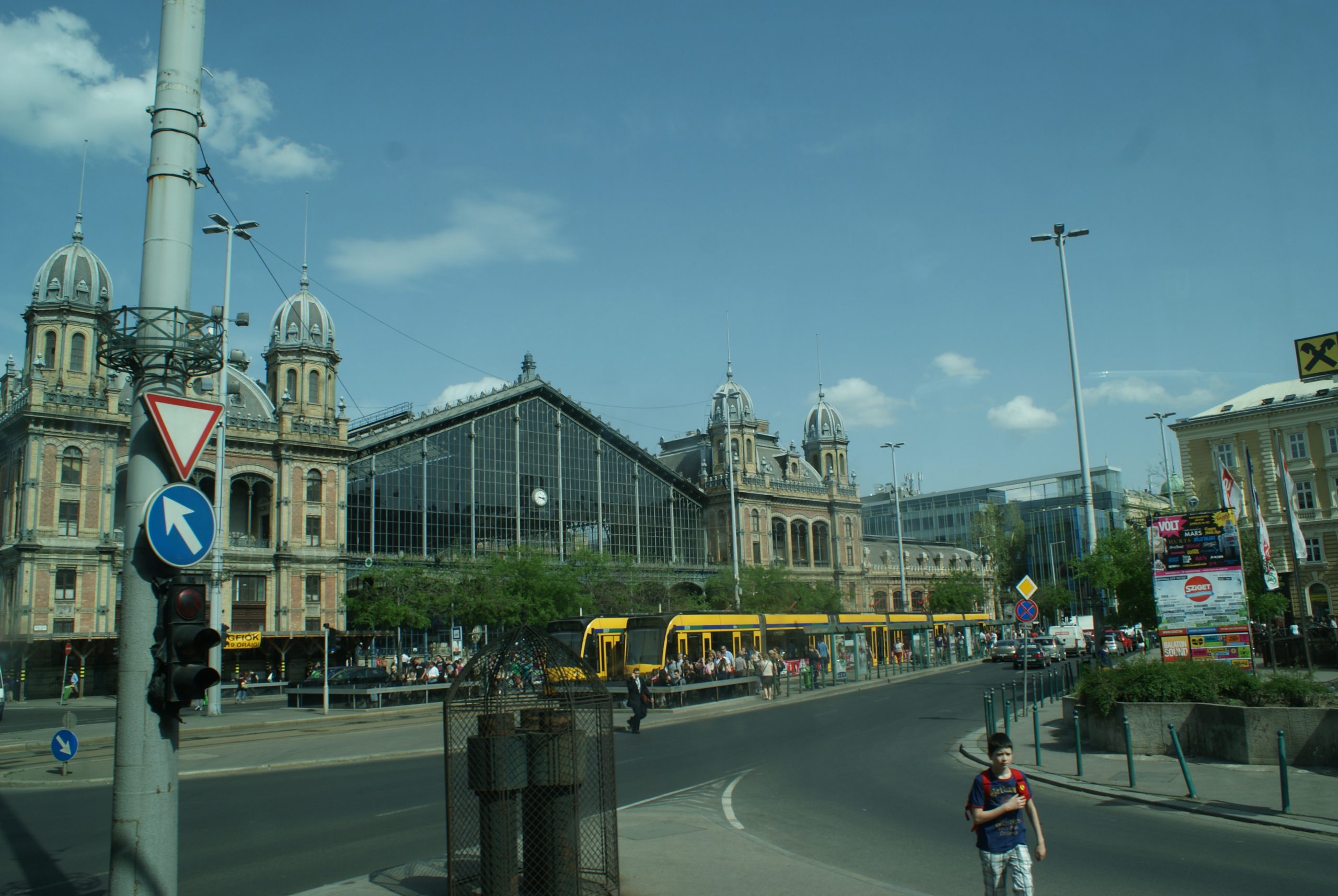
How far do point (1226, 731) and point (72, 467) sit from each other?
52.5 metres

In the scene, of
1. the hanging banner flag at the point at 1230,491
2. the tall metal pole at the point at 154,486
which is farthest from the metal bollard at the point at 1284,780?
the hanging banner flag at the point at 1230,491

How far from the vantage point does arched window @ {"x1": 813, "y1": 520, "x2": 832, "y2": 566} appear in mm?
87875

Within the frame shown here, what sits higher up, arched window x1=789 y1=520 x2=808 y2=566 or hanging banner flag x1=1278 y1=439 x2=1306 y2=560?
arched window x1=789 y1=520 x2=808 y2=566

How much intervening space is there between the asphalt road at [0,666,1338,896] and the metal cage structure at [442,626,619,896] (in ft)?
5.42

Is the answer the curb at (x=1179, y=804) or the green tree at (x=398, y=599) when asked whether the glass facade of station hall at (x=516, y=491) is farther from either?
the curb at (x=1179, y=804)

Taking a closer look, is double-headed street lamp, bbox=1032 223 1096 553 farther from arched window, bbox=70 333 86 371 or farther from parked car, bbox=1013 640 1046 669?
arched window, bbox=70 333 86 371

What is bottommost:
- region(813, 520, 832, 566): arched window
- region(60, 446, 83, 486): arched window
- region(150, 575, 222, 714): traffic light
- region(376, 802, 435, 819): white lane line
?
region(376, 802, 435, 819): white lane line

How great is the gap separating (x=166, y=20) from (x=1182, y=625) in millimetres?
23321

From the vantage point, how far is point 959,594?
89.4 meters

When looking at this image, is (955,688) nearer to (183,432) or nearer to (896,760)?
(896,760)

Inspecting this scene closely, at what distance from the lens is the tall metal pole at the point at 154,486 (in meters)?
6.55

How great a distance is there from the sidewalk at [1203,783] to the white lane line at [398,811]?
9589 millimetres

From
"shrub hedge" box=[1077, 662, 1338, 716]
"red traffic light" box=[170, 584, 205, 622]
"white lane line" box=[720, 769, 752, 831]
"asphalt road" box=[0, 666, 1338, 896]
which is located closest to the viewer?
"red traffic light" box=[170, 584, 205, 622]

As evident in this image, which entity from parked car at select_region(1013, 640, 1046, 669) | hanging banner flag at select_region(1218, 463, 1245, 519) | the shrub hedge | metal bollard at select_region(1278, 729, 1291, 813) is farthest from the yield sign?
parked car at select_region(1013, 640, 1046, 669)
